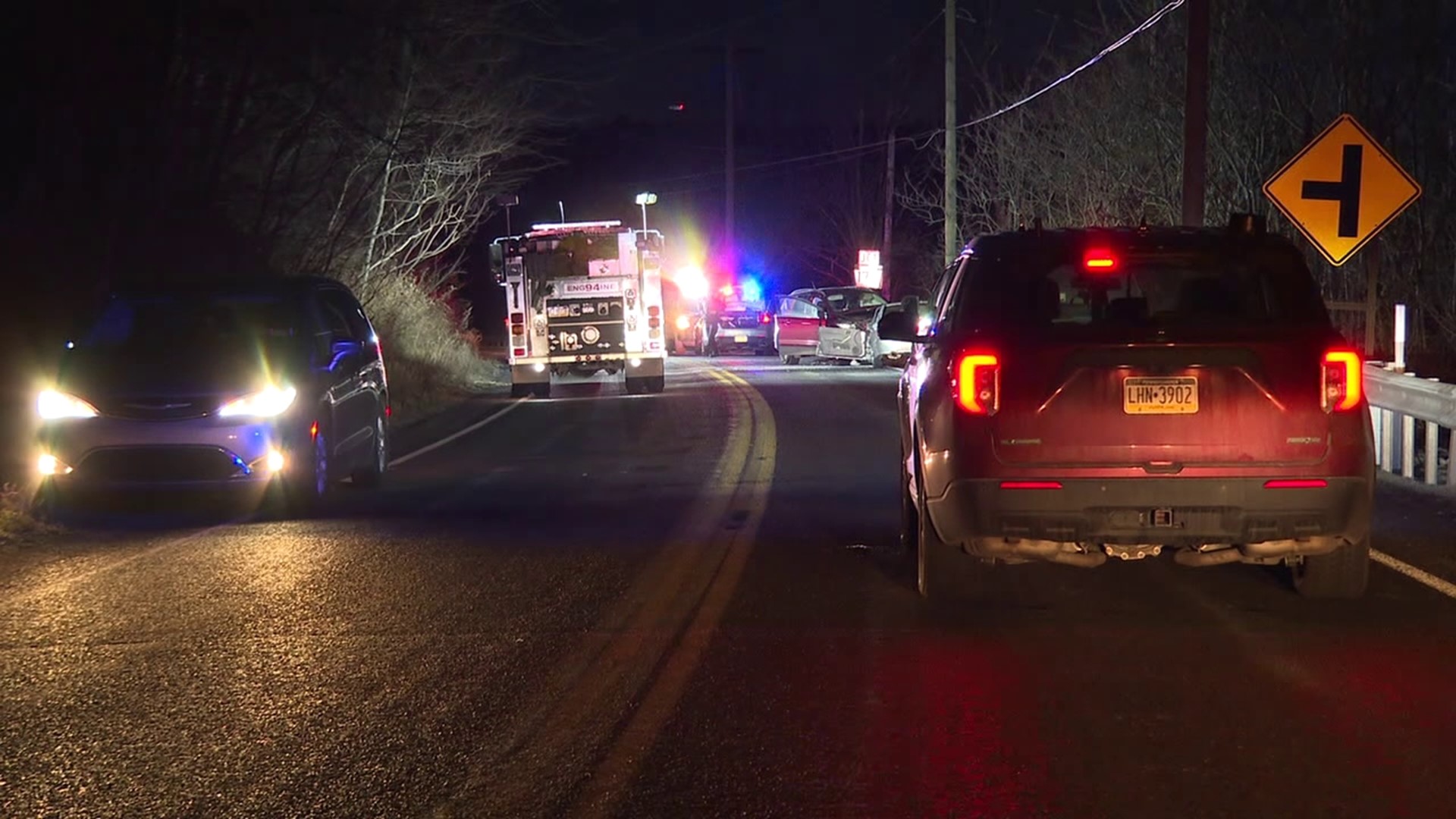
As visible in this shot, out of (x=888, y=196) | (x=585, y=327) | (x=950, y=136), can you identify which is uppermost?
(x=950, y=136)

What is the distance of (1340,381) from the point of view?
7.34 m

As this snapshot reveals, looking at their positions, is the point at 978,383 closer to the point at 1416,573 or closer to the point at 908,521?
the point at 908,521

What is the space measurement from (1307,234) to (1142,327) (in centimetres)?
906

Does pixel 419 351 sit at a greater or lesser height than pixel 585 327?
lesser

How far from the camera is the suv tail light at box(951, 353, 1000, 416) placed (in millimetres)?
7445

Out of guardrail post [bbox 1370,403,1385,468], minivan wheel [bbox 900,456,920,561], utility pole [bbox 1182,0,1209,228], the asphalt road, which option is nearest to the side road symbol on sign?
guardrail post [bbox 1370,403,1385,468]

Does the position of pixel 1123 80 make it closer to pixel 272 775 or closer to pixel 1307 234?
pixel 1307 234

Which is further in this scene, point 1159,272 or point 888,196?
point 888,196

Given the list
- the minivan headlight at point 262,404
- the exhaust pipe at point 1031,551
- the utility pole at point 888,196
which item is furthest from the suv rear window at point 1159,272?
the utility pole at point 888,196

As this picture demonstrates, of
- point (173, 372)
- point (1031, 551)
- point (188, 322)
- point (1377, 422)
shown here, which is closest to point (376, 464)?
point (188, 322)

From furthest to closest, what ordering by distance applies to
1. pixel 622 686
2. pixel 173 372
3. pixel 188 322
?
pixel 188 322, pixel 173 372, pixel 622 686

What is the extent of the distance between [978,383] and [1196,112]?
13.6 metres

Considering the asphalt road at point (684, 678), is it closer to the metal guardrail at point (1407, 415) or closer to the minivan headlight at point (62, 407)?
the minivan headlight at point (62, 407)

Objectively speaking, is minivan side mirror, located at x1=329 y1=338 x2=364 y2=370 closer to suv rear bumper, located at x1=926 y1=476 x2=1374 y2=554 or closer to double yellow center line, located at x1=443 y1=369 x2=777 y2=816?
double yellow center line, located at x1=443 y1=369 x2=777 y2=816
